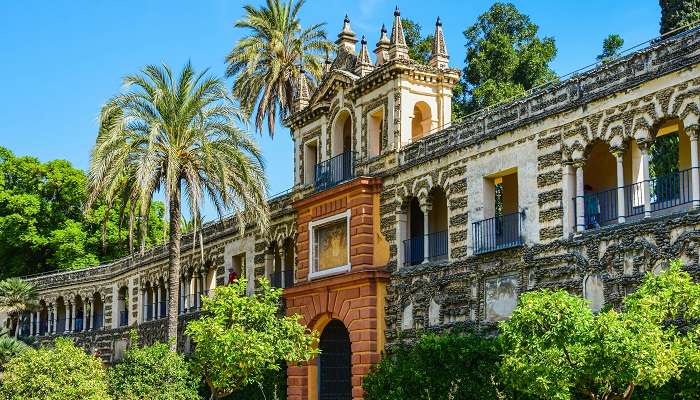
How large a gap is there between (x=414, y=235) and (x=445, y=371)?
235 inches

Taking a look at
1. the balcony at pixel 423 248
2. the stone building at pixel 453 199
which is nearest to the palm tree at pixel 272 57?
the stone building at pixel 453 199

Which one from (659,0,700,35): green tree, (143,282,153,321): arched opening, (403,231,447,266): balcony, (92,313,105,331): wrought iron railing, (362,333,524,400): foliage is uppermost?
(659,0,700,35): green tree

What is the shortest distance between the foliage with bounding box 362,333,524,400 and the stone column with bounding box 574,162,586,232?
10.4ft

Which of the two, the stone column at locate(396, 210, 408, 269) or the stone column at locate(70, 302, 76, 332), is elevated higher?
the stone column at locate(396, 210, 408, 269)

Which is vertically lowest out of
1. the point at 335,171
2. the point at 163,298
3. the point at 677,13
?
the point at 163,298

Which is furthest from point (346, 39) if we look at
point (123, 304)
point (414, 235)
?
point (123, 304)

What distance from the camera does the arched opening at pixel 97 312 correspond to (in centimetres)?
5368

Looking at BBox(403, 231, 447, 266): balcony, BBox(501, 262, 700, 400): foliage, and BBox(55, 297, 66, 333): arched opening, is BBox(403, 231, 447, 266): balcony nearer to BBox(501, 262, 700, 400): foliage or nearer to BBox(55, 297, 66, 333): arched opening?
BBox(501, 262, 700, 400): foliage

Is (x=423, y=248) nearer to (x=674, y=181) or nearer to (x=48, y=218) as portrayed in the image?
(x=674, y=181)

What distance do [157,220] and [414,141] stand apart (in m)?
34.6

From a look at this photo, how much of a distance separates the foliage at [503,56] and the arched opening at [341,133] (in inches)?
527

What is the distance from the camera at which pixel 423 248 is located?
1120 inches

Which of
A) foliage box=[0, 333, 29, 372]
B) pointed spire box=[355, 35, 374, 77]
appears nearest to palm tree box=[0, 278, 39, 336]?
foliage box=[0, 333, 29, 372]

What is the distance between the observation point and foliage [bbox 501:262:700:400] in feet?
52.9
